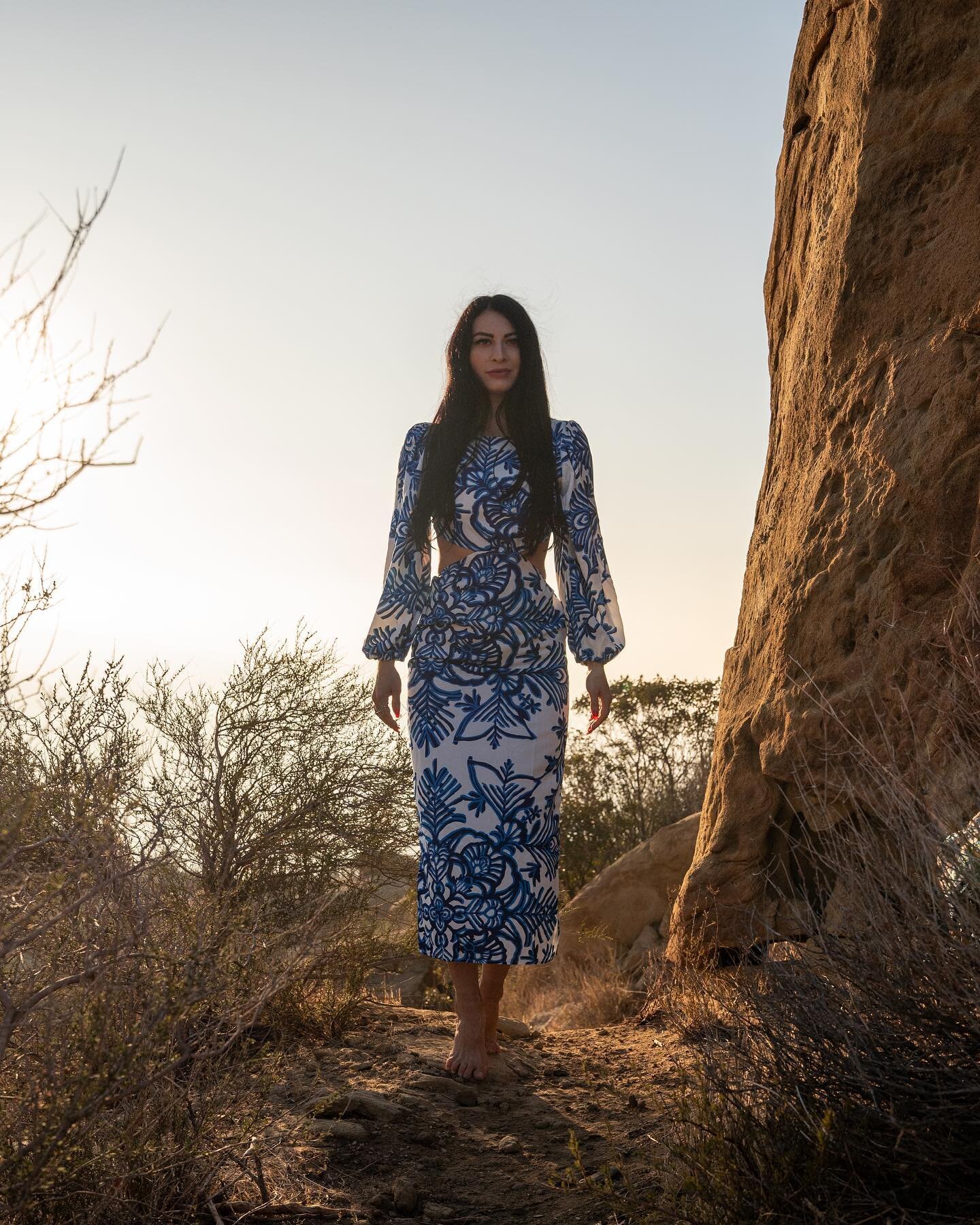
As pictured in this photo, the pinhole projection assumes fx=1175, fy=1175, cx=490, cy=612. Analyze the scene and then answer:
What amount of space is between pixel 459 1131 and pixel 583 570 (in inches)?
75.6

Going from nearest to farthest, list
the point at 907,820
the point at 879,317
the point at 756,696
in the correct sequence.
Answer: the point at 907,820 → the point at 879,317 → the point at 756,696

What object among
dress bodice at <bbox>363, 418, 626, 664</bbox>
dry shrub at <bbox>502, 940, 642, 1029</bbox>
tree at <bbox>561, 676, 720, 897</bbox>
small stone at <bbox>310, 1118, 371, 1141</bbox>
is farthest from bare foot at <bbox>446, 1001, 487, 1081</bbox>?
tree at <bbox>561, 676, 720, 897</bbox>

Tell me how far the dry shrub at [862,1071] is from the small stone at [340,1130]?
2.99 feet

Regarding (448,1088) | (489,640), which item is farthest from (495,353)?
(448,1088)

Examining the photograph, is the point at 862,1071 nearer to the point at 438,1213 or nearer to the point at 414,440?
the point at 438,1213

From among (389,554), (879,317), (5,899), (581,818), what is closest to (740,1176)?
(5,899)

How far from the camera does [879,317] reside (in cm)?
427

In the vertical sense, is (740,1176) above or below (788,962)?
below

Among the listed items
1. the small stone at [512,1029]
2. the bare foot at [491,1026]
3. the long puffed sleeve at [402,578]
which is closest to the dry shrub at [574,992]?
the small stone at [512,1029]

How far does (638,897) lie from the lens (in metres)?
7.02

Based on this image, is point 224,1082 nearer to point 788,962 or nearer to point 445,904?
point 788,962

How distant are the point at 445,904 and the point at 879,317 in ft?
8.53

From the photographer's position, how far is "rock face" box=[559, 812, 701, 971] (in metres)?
6.87

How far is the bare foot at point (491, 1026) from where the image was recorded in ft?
13.3
